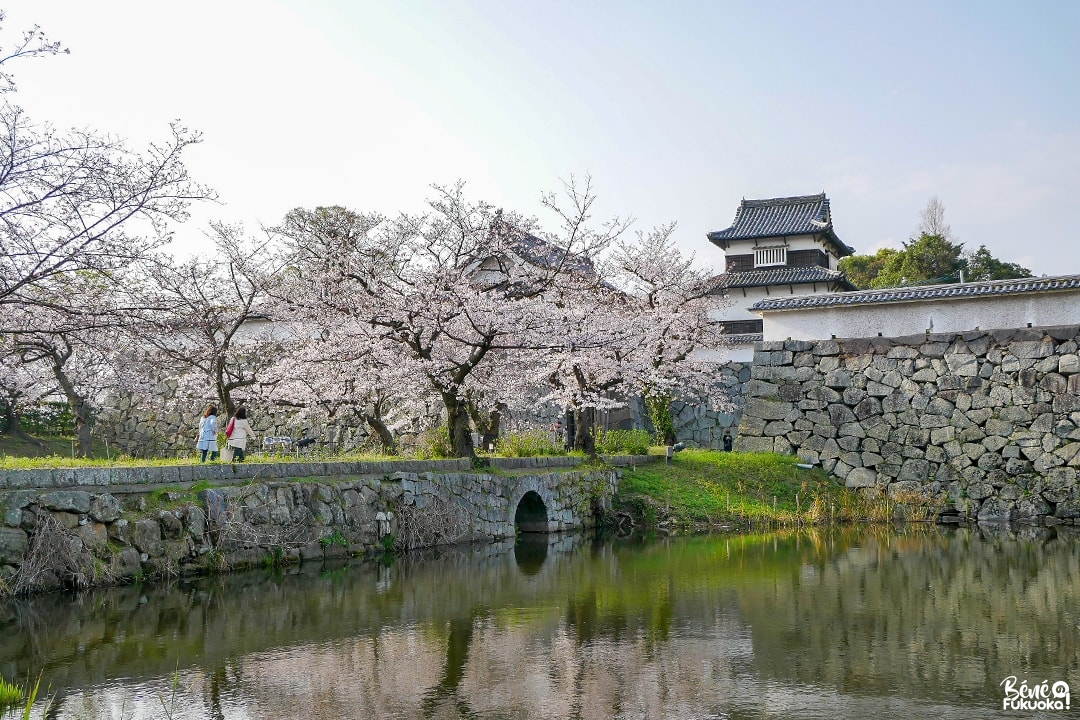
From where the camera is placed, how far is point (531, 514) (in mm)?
19250

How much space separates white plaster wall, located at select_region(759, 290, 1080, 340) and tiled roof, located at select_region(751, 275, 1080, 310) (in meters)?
0.16

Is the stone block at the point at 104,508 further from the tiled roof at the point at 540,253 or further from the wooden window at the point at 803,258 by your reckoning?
the wooden window at the point at 803,258

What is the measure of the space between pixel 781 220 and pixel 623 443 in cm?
1615

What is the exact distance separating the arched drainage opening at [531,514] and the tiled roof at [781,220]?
19431 mm

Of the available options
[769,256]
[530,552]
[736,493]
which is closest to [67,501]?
[530,552]

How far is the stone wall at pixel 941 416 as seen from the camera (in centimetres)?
2122

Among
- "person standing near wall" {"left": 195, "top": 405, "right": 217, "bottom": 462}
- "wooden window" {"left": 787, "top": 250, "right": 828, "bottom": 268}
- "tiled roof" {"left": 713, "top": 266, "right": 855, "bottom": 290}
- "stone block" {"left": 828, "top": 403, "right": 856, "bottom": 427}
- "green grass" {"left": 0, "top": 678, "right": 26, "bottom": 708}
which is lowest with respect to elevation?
"green grass" {"left": 0, "top": 678, "right": 26, "bottom": 708}

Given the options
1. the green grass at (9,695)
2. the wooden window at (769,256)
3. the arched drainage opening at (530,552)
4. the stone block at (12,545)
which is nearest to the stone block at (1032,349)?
the arched drainage opening at (530,552)

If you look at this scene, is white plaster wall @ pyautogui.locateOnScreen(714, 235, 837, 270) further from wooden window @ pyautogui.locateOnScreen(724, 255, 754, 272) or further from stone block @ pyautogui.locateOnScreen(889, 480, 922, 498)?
stone block @ pyautogui.locateOnScreen(889, 480, 922, 498)

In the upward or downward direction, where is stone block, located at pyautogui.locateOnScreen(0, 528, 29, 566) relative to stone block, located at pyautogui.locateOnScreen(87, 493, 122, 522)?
downward

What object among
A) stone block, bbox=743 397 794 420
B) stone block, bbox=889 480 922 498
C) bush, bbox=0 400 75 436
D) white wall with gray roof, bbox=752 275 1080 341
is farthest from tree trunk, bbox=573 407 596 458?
bush, bbox=0 400 75 436

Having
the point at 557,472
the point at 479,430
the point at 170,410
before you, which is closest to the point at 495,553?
the point at 557,472

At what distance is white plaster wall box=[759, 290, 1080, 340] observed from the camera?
2178cm

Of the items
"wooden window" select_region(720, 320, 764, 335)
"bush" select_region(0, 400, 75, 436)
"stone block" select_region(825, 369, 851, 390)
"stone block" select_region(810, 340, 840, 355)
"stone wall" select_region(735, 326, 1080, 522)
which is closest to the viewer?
"stone wall" select_region(735, 326, 1080, 522)
